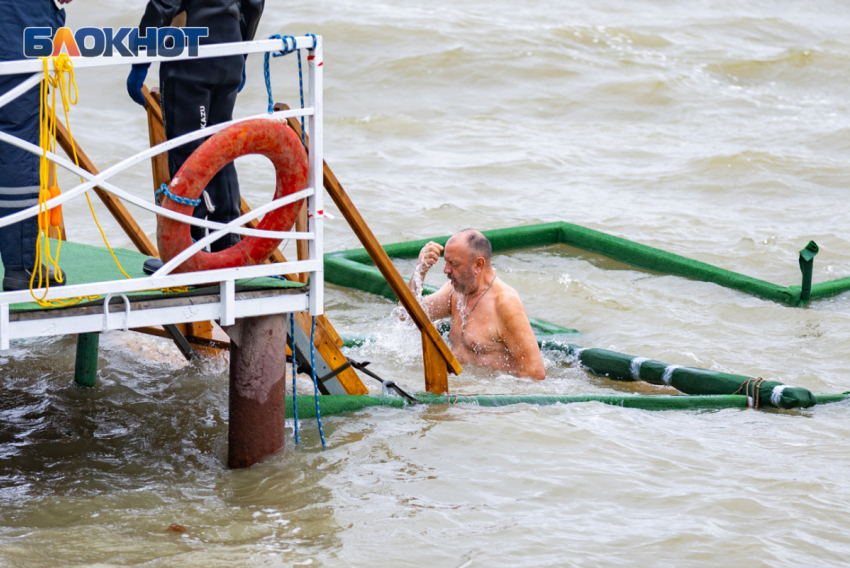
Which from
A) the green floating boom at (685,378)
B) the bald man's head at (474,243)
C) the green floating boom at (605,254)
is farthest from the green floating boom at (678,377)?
the bald man's head at (474,243)

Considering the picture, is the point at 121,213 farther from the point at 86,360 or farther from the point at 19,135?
the point at 19,135

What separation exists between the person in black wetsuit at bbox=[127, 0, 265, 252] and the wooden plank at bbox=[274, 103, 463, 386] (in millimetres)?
296

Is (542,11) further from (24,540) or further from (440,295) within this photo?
(24,540)

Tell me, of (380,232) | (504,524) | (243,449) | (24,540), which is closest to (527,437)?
(504,524)

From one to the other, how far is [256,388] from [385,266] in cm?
99

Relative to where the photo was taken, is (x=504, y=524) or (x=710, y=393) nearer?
(x=504, y=524)

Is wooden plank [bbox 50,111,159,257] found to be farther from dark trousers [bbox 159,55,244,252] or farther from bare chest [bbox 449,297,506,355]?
bare chest [bbox 449,297,506,355]

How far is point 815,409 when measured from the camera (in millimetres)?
6094

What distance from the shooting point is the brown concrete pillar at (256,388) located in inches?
176

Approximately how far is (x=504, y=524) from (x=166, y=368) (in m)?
3.25

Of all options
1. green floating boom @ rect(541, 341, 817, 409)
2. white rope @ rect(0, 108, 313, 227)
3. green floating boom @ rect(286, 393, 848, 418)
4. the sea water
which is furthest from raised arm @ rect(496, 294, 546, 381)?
white rope @ rect(0, 108, 313, 227)

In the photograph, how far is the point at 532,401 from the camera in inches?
226

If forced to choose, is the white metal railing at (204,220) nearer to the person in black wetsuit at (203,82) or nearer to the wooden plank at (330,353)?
the person in black wetsuit at (203,82)

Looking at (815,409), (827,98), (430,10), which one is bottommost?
(815,409)
